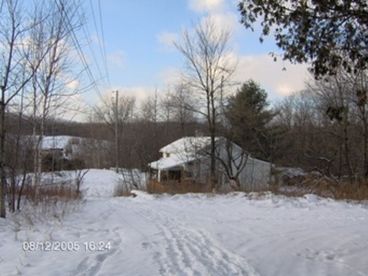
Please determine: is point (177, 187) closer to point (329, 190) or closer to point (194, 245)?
point (329, 190)

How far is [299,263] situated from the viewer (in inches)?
335

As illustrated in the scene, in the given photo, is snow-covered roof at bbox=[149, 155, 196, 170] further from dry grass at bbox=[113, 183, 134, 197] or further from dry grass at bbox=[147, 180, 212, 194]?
dry grass at bbox=[147, 180, 212, 194]

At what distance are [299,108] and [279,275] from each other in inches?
2937

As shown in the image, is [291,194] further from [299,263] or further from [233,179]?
[233,179]

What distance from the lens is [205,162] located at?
51.0 metres

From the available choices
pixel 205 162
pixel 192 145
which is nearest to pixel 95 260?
pixel 205 162

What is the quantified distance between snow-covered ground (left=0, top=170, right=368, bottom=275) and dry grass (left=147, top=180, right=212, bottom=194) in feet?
46.6
